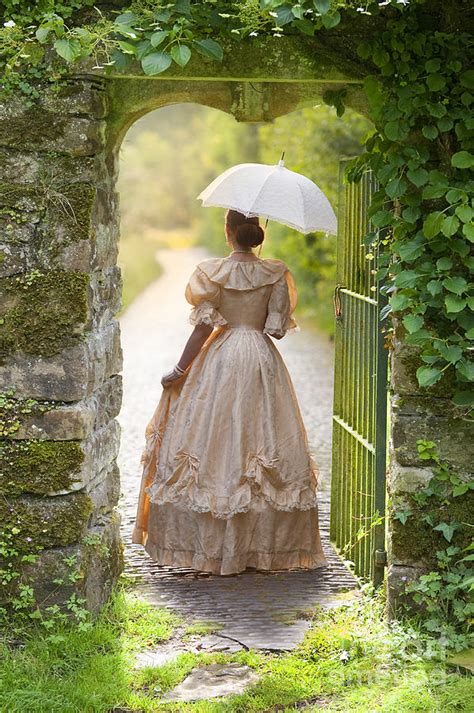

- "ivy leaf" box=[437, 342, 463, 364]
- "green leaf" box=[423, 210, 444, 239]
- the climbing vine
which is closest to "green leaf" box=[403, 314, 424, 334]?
the climbing vine

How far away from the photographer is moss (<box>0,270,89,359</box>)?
13.5 feet

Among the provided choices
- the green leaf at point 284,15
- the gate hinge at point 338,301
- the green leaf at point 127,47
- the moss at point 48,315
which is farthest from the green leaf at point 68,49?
the gate hinge at point 338,301

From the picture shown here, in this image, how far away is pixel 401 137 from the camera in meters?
3.94

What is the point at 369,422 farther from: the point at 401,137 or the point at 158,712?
the point at 158,712

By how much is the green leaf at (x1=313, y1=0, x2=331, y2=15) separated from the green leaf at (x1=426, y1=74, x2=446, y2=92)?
513mm

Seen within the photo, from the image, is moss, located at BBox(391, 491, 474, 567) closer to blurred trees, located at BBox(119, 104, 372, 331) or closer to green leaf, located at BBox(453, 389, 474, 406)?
green leaf, located at BBox(453, 389, 474, 406)

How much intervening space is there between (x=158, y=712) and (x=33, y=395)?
1.35 m

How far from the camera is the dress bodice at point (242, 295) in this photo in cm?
526

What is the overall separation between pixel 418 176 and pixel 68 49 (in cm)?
143

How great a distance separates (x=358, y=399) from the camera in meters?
5.11

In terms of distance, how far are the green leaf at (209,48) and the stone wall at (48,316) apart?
0.53 meters

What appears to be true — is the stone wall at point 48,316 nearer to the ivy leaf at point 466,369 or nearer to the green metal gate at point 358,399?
the green metal gate at point 358,399

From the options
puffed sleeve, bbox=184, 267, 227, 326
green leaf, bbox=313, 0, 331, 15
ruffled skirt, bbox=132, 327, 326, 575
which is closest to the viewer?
green leaf, bbox=313, 0, 331, 15

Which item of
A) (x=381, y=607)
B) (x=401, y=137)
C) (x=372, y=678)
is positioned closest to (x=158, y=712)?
(x=372, y=678)
